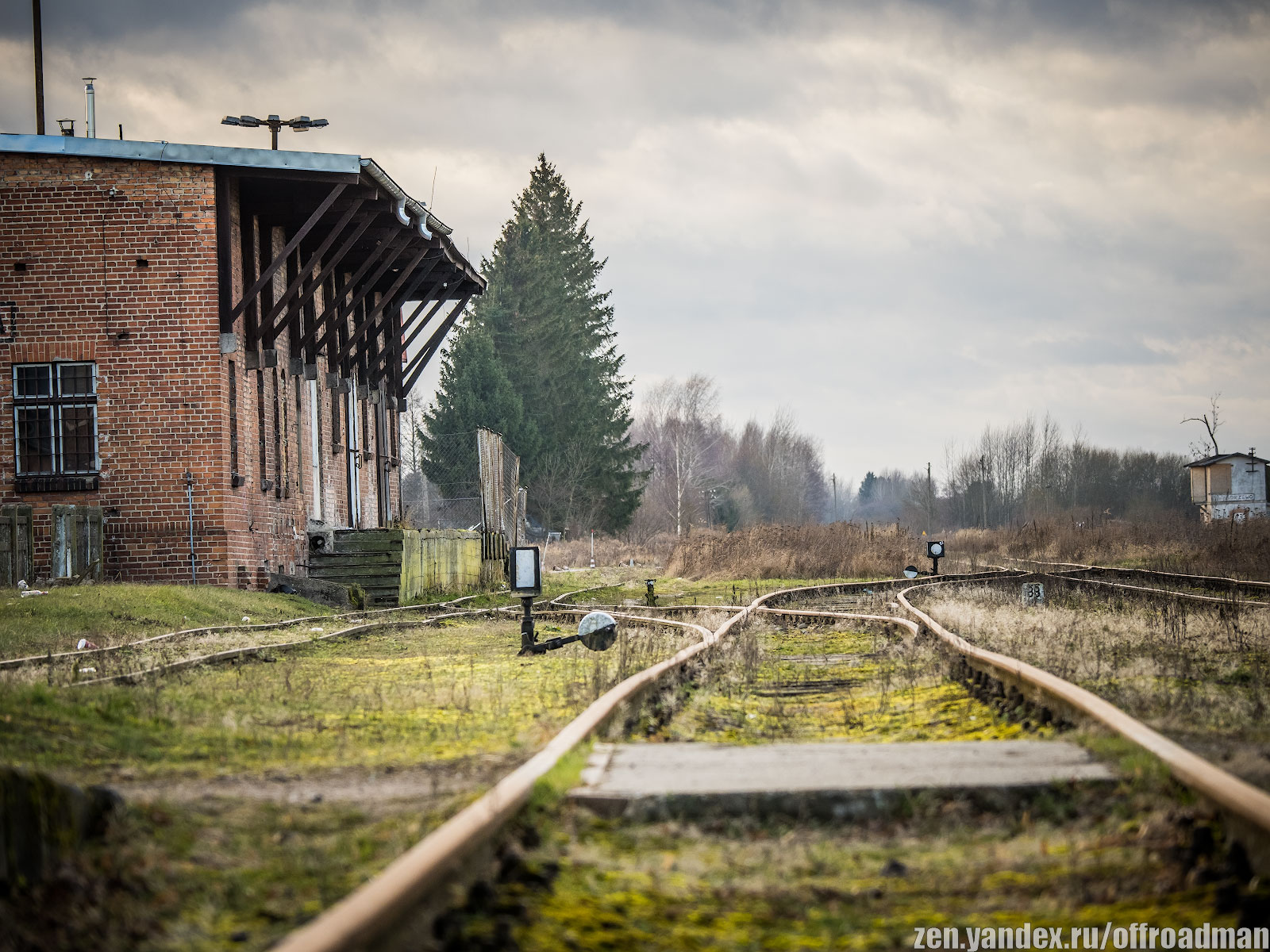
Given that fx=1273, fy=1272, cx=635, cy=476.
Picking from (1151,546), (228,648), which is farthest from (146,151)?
(1151,546)

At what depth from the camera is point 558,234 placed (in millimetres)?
64750

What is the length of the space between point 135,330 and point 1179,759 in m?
16.7

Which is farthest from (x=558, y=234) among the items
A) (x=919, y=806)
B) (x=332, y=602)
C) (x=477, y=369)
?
(x=919, y=806)

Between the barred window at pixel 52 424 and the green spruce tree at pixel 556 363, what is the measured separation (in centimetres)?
3503

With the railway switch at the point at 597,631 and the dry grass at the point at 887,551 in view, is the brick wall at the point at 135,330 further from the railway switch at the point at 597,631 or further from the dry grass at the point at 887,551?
the dry grass at the point at 887,551

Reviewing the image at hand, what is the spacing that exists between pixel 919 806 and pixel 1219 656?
5.90 meters

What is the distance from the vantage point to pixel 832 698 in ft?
27.4

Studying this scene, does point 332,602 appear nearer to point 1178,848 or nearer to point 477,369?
point 1178,848

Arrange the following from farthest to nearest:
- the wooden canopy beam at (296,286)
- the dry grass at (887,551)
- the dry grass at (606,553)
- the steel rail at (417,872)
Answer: the dry grass at (606,553)
the dry grass at (887,551)
the wooden canopy beam at (296,286)
the steel rail at (417,872)

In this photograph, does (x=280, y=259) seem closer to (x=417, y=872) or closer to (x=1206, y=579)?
(x=1206, y=579)

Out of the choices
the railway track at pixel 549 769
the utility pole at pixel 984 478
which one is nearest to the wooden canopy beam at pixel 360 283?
the railway track at pixel 549 769

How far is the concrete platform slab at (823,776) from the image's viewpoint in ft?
14.8

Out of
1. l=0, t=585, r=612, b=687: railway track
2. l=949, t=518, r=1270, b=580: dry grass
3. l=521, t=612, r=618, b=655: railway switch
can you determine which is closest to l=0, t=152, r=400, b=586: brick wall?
l=0, t=585, r=612, b=687: railway track

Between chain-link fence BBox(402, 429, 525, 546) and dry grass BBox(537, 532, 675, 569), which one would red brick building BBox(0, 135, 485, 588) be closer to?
chain-link fence BBox(402, 429, 525, 546)
